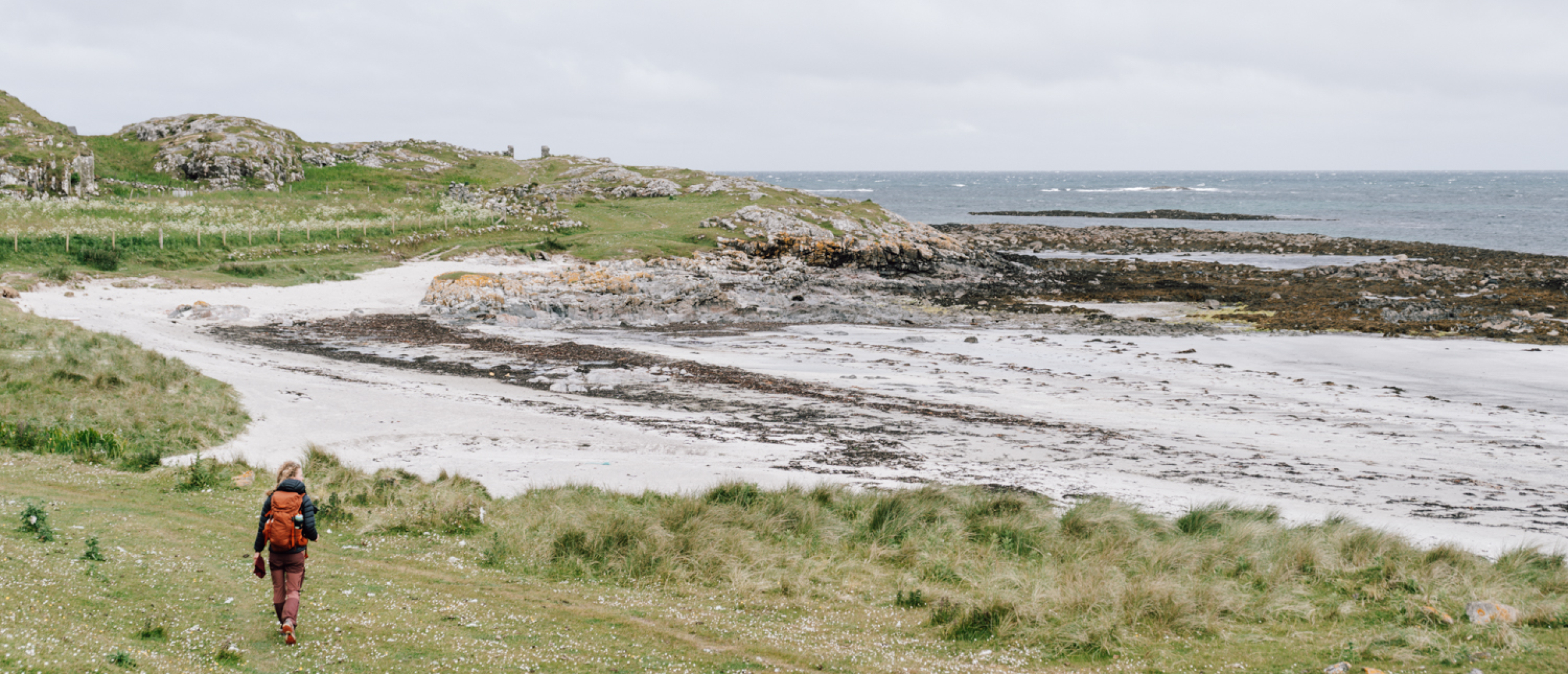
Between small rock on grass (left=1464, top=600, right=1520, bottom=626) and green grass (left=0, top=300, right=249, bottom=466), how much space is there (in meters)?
20.1

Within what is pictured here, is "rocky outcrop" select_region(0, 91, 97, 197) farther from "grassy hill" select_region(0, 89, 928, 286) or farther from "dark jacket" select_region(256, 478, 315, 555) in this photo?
"dark jacket" select_region(256, 478, 315, 555)

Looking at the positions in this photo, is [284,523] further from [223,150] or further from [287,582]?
[223,150]

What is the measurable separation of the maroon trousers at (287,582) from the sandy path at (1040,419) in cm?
806

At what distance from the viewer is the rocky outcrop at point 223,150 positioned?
64.1m

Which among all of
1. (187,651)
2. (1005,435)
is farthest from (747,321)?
(187,651)

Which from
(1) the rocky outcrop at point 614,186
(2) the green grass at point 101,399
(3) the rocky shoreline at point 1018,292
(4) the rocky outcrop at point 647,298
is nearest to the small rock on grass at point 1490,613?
(2) the green grass at point 101,399

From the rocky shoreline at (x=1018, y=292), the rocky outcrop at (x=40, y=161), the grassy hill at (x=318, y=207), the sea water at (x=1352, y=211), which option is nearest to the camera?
the rocky shoreline at (x=1018, y=292)

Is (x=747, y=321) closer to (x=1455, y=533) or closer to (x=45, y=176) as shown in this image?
(x=1455, y=533)

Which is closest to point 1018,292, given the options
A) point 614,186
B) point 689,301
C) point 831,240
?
point 831,240

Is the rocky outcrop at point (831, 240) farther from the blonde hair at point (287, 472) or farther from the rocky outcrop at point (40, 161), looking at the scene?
the blonde hair at point (287, 472)

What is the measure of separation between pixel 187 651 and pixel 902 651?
6848mm

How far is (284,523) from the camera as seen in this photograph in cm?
846

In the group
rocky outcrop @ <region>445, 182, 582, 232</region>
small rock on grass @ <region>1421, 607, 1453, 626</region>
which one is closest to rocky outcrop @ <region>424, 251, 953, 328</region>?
rocky outcrop @ <region>445, 182, 582, 232</region>

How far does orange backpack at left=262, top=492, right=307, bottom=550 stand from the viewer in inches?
332
